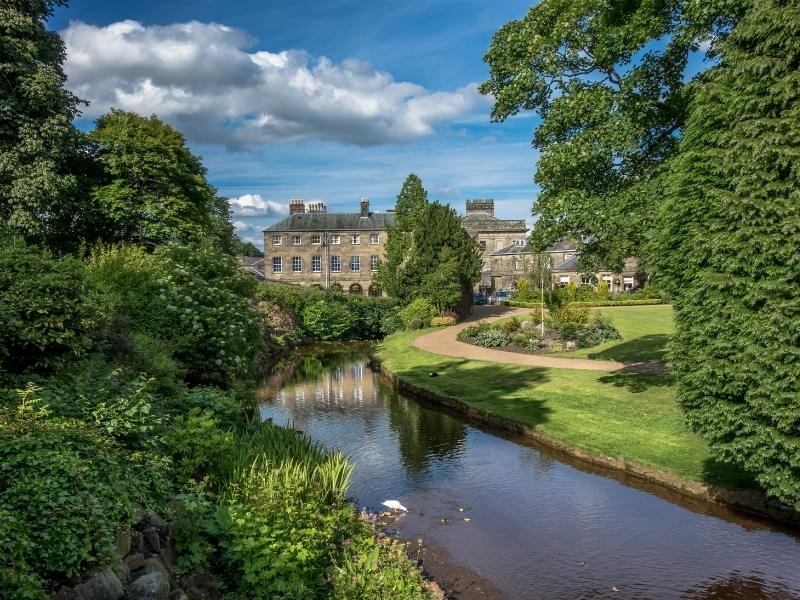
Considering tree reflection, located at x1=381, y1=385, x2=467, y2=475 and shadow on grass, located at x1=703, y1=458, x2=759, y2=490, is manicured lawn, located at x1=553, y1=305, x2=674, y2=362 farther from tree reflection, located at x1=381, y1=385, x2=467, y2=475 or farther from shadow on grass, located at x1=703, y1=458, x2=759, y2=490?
tree reflection, located at x1=381, y1=385, x2=467, y2=475

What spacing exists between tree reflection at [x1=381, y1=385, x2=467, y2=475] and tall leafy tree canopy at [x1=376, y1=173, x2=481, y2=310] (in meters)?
24.0

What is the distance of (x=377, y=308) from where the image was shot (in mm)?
51938

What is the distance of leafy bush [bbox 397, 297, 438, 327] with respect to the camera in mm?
45938

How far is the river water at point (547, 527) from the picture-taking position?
9141mm

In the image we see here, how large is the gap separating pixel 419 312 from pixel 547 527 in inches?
1376

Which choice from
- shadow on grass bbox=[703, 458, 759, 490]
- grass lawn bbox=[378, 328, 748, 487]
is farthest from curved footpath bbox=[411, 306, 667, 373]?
shadow on grass bbox=[703, 458, 759, 490]

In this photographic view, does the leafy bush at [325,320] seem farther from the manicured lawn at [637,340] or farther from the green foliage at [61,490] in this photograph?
the green foliage at [61,490]

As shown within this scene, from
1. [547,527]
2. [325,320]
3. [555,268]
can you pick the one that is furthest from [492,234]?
[547,527]

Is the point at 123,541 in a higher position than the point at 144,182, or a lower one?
lower

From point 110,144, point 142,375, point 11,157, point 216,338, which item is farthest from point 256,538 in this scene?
point 110,144

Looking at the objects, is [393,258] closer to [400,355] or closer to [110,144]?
[400,355]

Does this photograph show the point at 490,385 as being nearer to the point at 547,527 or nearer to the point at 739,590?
the point at 547,527

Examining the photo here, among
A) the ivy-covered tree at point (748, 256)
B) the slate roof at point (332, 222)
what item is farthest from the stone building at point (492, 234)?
the ivy-covered tree at point (748, 256)

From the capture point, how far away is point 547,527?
36.9 feet
